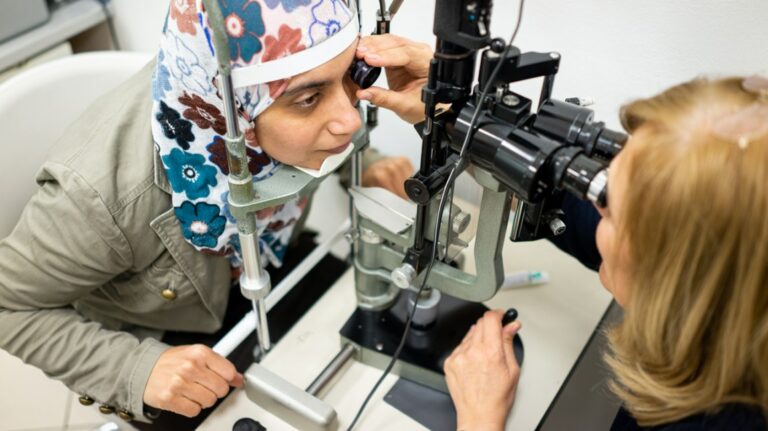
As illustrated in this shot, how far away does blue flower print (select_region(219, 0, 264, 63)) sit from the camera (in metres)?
0.77

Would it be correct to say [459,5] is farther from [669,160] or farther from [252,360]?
[252,360]

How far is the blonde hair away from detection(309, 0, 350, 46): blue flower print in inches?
16.7

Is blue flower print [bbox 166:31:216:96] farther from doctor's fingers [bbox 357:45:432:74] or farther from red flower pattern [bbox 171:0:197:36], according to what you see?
doctor's fingers [bbox 357:45:432:74]

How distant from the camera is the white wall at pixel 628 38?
3.48ft

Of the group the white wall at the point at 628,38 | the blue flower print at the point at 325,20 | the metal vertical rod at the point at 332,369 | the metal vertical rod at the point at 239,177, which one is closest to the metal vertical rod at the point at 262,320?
the metal vertical rod at the point at 239,177

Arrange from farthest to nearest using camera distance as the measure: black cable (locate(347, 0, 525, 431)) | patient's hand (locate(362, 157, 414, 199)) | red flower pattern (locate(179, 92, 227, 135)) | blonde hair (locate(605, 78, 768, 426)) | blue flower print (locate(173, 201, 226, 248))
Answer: patient's hand (locate(362, 157, 414, 199)) → blue flower print (locate(173, 201, 226, 248)) → red flower pattern (locate(179, 92, 227, 135)) → black cable (locate(347, 0, 525, 431)) → blonde hair (locate(605, 78, 768, 426))

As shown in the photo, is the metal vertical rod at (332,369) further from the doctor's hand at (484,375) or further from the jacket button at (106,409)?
the jacket button at (106,409)

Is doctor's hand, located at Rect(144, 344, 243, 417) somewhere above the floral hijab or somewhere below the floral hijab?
below

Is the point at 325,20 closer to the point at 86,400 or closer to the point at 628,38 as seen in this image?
the point at 628,38

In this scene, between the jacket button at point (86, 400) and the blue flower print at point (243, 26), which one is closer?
the blue flower print at point (243, 26)

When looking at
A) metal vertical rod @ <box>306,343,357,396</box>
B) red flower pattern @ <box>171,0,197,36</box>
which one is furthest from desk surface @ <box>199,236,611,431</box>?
red flower pattern @ <box>171,0,197,36</box>

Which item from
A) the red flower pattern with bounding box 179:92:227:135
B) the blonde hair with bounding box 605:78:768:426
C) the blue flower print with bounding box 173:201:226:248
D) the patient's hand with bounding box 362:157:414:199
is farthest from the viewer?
the patient's hand with bounding box 362:157:414:199

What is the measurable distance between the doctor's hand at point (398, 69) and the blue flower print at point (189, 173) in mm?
298

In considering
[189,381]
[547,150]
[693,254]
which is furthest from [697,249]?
[189,381]
